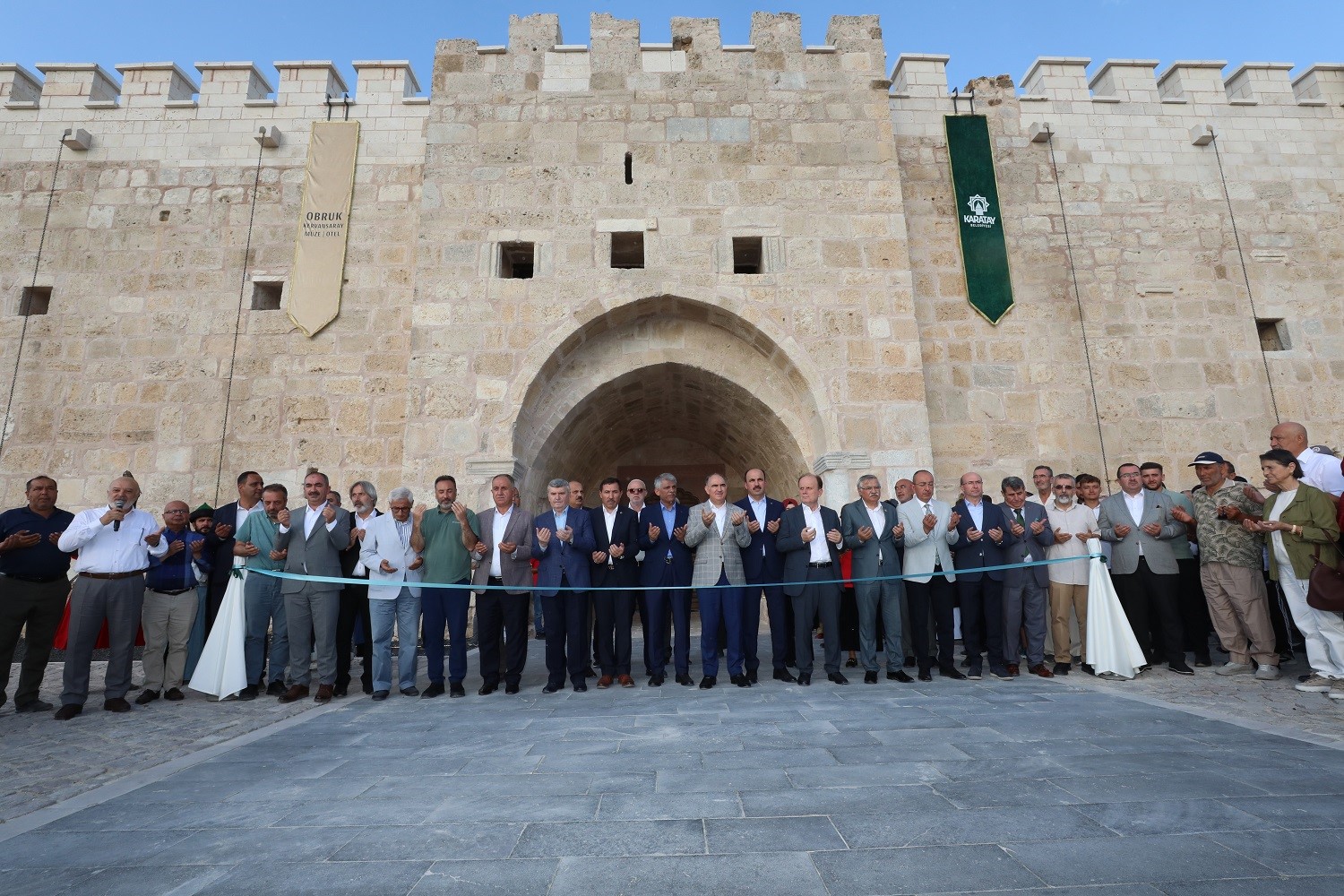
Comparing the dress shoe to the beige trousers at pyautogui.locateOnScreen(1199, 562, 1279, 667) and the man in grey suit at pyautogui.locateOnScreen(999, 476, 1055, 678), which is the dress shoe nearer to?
the man in grey suit at pyautogui.locateOnScreen(999, 476, 1055, 678)

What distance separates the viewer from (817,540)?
5207 mm

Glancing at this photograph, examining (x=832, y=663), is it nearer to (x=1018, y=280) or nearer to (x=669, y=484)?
(x=669, y=484)

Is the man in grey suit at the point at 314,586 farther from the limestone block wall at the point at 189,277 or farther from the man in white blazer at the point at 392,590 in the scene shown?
the limestone block wall at the point at 189,277

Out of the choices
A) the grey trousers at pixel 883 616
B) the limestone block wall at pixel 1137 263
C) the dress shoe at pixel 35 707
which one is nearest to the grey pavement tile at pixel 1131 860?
the grey trousers at pixel 883 616

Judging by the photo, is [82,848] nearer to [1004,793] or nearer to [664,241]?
[1004,793]

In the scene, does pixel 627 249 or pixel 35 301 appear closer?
pixel 627 249

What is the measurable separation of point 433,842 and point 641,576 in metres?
3.47

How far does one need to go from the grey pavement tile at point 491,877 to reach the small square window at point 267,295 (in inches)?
332

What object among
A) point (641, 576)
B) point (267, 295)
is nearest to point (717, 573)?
point (641, 576)

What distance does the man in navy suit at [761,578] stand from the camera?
5152 mm

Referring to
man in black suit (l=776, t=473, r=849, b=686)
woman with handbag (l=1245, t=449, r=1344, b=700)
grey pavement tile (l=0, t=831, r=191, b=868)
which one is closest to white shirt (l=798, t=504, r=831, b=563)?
man in black suit (l=776, t=473, r=849, b=686)

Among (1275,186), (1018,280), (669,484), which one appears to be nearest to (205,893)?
(669,484)

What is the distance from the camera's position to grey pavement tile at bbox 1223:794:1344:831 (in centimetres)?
203

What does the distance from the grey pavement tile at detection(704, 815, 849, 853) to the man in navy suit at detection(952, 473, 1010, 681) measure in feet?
11.3
